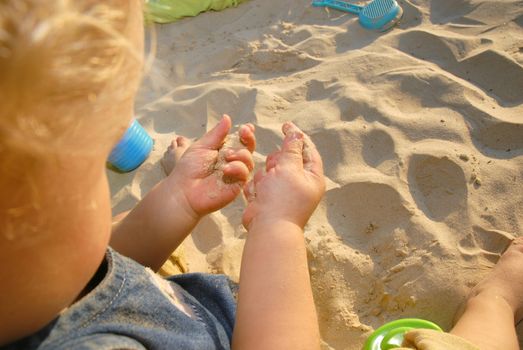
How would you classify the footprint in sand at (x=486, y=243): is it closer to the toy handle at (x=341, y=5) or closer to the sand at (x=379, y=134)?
the sand at (x=379, y=134)

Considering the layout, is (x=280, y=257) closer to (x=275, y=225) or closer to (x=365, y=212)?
(x=275, y=225)

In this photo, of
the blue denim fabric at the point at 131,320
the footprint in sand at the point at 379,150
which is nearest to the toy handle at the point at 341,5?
the footprint in sand at the point at 379,150

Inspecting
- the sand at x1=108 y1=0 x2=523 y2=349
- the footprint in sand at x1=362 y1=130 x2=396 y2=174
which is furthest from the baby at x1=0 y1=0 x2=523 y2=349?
the footprint in sand at x1=362 y1=130 x2=396 y2=174

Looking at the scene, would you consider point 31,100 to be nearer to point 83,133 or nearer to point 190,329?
point 83,133

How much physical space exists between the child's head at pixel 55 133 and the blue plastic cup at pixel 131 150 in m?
1.15

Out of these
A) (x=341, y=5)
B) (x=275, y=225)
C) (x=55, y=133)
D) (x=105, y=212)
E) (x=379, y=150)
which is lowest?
(x=379, y=150)

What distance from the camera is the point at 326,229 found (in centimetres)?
162

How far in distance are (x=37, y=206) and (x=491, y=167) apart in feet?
4.67

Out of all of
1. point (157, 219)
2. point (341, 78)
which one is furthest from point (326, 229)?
point (341, 78)

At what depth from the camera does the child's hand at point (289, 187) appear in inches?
50.6

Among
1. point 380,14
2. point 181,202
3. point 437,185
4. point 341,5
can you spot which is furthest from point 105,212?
point 341,5

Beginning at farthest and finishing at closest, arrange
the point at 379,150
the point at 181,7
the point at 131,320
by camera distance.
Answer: the point at 181,7 < the point at 379,150 < the point at 131,320

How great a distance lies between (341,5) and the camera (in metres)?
2.61

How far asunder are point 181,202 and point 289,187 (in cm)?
32
